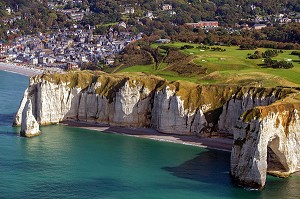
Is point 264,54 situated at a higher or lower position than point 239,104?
higher

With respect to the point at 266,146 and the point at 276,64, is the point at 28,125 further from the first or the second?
the point at 276,64

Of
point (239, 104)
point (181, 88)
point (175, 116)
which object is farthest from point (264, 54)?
point (175, 116)

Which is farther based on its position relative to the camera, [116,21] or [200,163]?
[116,21]

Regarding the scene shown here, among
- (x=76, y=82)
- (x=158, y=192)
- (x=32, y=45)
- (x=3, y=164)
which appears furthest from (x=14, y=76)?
(x=158, y=192)

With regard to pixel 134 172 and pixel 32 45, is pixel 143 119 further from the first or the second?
pixel 32 45

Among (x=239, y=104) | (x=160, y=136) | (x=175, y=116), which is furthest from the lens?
(x=175, y=116)

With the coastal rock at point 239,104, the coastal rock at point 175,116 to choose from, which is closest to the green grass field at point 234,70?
the coastal rock at point 239,104

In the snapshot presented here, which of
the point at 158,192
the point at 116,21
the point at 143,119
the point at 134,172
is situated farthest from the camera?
the point at 116,21

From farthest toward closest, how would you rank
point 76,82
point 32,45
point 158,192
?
point 32,45 < point 76,82 < point 158,192
